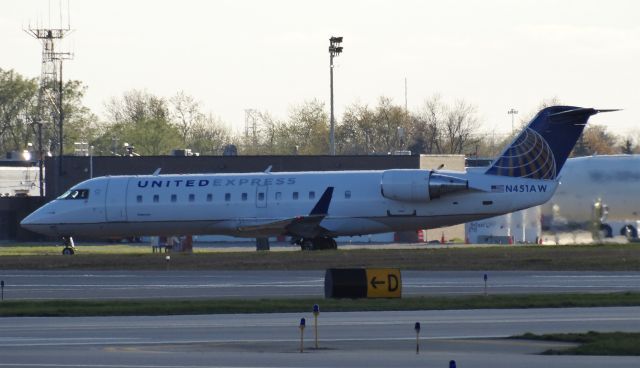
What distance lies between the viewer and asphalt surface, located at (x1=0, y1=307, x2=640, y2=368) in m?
18.1

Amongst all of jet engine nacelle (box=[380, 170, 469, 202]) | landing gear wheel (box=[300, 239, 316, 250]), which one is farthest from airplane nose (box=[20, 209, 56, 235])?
jet engine nacelle (box=[380, 170, 469, 202])

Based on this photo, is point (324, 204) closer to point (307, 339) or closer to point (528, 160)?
point (528, 160)

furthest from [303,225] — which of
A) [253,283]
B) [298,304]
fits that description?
[298,304]

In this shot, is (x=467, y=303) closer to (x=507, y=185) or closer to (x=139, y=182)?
(x=507, y=185)

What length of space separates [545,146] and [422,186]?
475 centimetres

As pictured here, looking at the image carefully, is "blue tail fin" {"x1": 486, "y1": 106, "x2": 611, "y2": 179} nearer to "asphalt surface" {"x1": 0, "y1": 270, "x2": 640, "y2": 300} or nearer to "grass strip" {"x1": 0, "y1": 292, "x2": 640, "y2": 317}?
"asphalt surface" {"x1": 0, "y1": 270, "x2": 640, "y2": 300}

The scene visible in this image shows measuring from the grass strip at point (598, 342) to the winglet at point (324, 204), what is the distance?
84.2ft

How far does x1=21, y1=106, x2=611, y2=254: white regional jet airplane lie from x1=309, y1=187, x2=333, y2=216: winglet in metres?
0.04

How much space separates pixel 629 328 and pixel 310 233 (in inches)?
1019

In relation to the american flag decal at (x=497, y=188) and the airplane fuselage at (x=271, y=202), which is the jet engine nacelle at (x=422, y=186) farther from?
the american flag decal at (x=497, y=188)

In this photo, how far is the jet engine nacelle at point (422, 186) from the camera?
45562mm

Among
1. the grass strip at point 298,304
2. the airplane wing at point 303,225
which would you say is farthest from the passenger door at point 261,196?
the grass strip at point 298,304

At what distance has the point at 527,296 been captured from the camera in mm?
29188

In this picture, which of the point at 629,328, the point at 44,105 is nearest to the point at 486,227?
the point at 629,328
